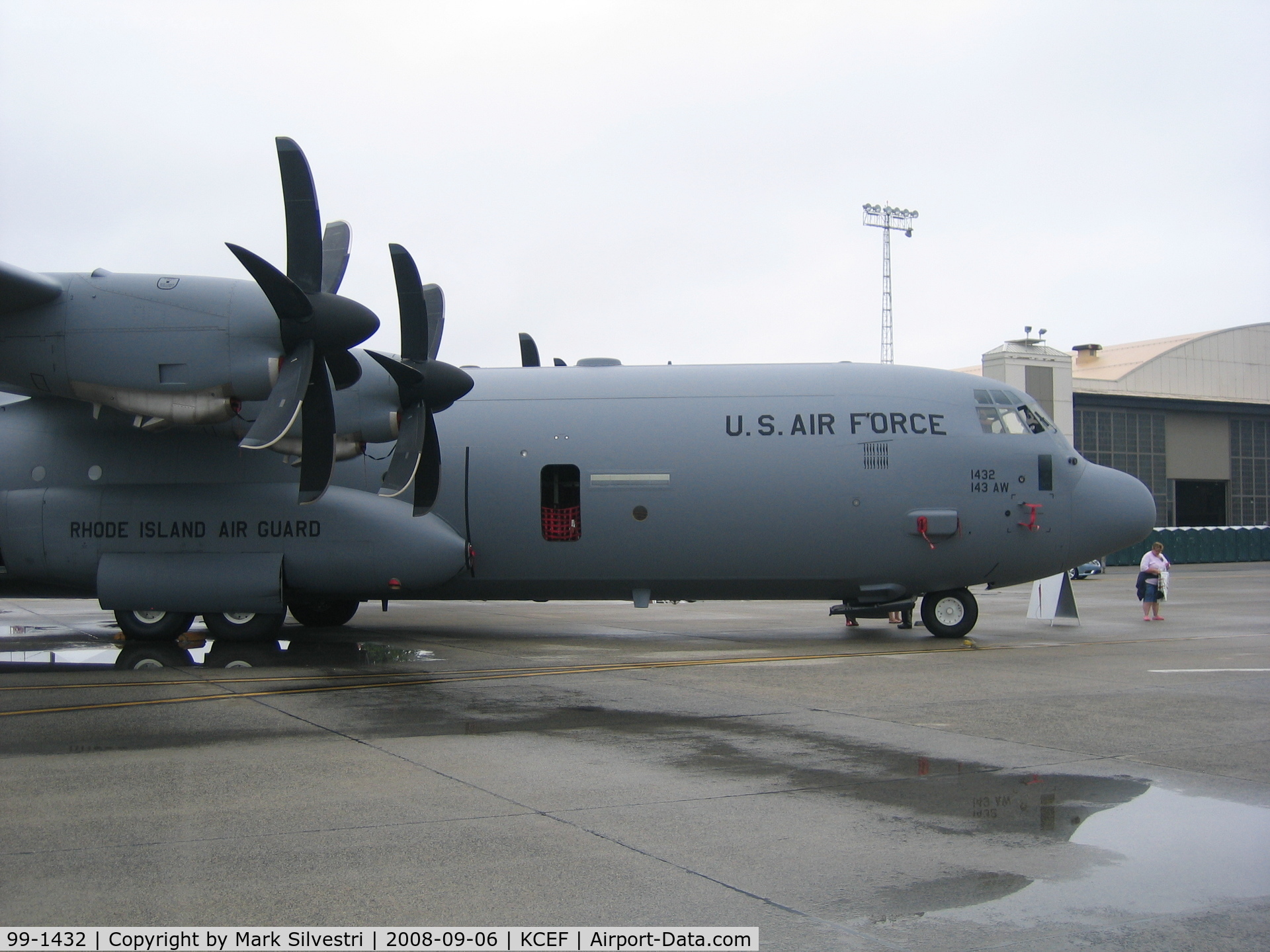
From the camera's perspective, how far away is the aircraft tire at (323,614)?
1988 cm

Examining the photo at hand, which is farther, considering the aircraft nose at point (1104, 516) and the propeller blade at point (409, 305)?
the aircraft nose at point (1104, 516)

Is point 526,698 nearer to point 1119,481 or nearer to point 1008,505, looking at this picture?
point 1008,505

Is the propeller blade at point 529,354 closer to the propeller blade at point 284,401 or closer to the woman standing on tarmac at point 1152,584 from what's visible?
the propeller blade at point 284,401

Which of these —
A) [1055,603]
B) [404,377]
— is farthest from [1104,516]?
[404,377]

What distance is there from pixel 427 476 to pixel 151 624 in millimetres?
4960

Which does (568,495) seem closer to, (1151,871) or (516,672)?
(516,672)

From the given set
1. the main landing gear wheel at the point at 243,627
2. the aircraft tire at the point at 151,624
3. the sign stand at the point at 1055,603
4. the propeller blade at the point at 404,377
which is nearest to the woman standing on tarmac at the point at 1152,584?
the sign stand at the point at 1055,603

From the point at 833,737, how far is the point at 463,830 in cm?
386

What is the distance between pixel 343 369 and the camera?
14.1 meters

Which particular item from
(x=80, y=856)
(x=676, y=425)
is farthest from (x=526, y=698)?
(x=676, y=425)

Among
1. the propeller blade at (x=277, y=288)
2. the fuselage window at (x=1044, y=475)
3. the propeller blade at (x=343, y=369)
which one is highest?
the propeller blade at (x=277, y=288)

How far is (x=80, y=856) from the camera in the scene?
585 cm

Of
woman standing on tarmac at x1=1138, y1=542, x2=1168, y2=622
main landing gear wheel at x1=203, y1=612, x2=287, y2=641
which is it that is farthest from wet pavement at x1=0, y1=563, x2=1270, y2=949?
woman standing on tarmac at x1=1138, y1=542, x2=1168, y2=622

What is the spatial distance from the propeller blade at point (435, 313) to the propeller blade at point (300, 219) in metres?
2.99
